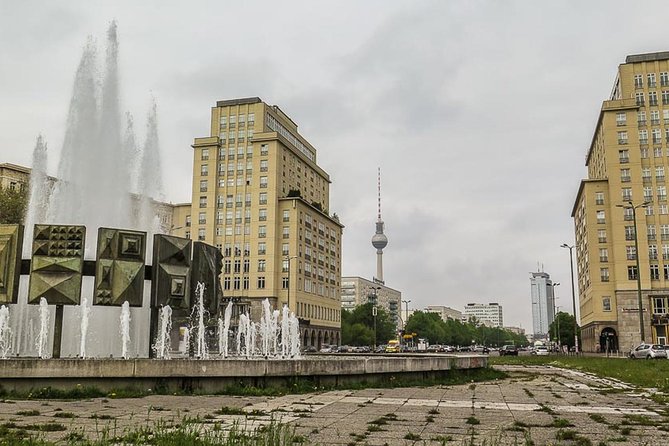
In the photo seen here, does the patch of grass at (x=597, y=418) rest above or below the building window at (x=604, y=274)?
below

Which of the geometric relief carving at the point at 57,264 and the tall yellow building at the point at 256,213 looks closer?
the geometric relief carving at the point at 57,264

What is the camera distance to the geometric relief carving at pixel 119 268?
18844mm

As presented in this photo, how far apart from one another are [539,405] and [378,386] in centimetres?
542

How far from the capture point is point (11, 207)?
58844 millimetres

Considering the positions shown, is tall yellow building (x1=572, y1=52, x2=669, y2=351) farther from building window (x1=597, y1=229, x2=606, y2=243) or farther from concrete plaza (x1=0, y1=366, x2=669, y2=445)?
concrete plaza (x1=0, y1=366, x2=669, y2=445)

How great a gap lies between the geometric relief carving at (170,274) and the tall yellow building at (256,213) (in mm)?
68693

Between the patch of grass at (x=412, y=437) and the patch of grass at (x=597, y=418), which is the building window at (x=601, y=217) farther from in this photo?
the patch of grass at (x=412, y=437)

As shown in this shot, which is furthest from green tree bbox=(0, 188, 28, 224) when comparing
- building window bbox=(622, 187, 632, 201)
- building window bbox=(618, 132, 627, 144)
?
building window bbox=(618, 132, 627, 144)

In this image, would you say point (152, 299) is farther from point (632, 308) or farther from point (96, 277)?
point (632, 308)

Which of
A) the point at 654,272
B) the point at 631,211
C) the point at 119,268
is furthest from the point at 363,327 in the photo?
the point at 119,268

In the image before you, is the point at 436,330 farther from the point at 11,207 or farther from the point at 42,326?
the point at 42,326

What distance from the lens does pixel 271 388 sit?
52.0ft

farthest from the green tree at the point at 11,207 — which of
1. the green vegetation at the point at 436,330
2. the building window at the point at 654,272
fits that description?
the green vegetation at the point at 436,330

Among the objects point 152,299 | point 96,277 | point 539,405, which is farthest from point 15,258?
point 539,405
